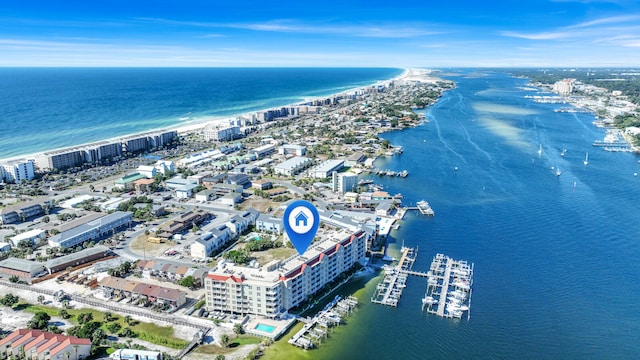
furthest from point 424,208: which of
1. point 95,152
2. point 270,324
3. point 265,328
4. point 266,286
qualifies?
point 95,152

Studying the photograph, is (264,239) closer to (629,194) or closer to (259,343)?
(259,343)

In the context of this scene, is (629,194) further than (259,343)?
Yes

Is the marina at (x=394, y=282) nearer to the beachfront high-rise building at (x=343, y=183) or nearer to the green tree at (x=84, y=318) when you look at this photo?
the beachfront high-rise building at (x=343, y=183)

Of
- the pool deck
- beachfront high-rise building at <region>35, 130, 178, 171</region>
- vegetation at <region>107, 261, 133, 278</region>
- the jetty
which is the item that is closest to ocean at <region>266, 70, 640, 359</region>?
the jetty

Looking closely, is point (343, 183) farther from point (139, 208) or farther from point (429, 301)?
point (429, 301)

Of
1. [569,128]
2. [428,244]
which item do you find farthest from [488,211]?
[569,128]
